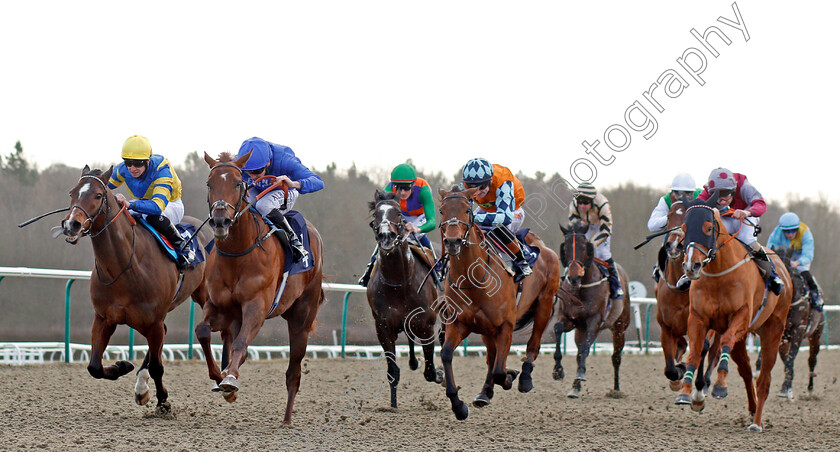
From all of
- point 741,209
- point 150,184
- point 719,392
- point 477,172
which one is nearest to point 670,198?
point 741,209

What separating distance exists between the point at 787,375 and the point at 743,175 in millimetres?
3671

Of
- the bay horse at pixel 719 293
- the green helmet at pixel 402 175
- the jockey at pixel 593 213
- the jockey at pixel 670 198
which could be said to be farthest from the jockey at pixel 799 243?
the green helmet at pixel 402 175

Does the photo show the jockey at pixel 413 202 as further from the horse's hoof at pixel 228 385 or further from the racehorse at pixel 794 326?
the racehorse at pixel 794 326

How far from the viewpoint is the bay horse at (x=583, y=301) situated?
10.6 m

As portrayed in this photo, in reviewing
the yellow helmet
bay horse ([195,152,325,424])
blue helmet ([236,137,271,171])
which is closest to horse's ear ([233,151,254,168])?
bay horse ([195,152,325,424])

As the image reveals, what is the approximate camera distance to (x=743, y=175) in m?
8.50

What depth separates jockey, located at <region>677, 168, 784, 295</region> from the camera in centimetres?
785

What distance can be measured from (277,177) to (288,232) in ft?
1.45

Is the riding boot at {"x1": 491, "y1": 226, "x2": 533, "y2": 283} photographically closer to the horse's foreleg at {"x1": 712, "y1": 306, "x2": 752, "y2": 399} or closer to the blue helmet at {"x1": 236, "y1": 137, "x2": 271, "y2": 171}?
the horse's foreleg at {"x1": 712, "y1": 306, "x2": 752, "y2": 399}

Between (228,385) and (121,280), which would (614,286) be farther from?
(228,385)

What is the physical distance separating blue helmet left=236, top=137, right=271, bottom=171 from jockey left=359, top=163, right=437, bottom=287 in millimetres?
1471

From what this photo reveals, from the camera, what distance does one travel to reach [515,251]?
765 cm

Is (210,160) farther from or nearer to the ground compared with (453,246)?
farther from the ground

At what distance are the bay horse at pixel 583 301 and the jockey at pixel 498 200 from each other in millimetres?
2872
